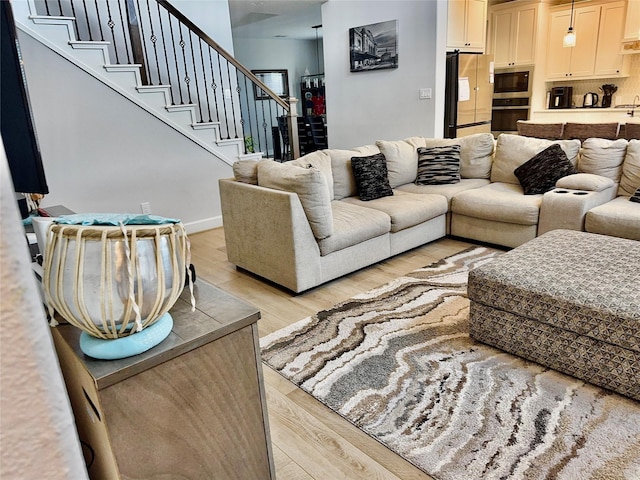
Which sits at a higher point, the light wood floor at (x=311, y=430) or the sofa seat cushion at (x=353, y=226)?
the sofa seat cushion at (x=353, y=226)

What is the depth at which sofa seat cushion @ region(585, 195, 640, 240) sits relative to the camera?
3.08 meters

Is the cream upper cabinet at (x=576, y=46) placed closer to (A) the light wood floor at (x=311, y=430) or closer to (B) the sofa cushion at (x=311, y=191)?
(A) the light wood floor at (x=311, y=430)

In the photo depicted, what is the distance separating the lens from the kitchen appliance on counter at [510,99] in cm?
710

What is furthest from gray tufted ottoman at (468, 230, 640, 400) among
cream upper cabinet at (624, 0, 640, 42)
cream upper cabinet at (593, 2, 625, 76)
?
cream upper cabinet at (593, 2, 625, 76)

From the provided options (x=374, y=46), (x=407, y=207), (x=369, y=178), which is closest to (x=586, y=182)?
(x=407, y=207)

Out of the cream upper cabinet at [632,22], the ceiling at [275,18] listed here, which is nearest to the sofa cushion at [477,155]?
the ceiling at [275,18]

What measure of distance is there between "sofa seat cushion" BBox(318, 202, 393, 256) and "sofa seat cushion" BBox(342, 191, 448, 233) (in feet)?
0.30

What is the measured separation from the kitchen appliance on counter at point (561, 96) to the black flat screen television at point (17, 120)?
7668mm

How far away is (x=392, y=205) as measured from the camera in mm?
3701

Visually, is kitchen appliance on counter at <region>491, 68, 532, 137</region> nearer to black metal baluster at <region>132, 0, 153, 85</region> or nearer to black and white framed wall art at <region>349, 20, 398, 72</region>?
black and white framed wall art at <region>349, 20, 398, 72</region>

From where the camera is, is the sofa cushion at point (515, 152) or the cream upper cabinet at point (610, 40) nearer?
the sofa cushion at point (515, 152)

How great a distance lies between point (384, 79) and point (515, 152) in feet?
7.42

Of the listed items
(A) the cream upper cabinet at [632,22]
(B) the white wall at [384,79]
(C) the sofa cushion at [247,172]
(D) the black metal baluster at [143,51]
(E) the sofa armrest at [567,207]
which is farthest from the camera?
(A) the cream upper cabinet at [632,22]

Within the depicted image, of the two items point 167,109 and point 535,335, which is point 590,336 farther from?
point 167,109
